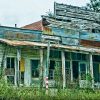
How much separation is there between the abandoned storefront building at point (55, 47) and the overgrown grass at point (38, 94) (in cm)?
963

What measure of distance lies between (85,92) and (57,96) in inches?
126

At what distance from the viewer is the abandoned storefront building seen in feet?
105

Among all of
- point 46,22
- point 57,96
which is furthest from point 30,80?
point 57,96

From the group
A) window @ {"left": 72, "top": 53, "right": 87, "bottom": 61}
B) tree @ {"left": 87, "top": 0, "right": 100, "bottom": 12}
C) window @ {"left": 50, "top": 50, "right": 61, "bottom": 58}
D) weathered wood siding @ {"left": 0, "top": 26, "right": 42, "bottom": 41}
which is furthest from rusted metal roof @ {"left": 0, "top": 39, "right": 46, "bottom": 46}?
tree @ {"left": 87, "top": 0, "right": 100, "bottom": 12}

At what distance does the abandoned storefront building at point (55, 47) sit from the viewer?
3198 cm

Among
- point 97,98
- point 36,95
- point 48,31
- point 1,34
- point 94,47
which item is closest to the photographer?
point 36,95

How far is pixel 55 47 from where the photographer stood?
3300cm

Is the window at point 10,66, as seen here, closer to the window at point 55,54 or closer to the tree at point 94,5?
the window at point 55,54

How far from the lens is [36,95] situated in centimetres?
1758

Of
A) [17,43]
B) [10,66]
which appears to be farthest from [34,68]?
[17,43]

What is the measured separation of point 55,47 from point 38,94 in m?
15.2

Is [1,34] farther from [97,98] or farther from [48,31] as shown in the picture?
[97,98]

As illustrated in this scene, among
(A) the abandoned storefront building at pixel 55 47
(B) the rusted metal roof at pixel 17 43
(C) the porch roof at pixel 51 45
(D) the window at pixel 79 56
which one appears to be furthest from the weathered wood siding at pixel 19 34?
(D) the window at pixel 79 56

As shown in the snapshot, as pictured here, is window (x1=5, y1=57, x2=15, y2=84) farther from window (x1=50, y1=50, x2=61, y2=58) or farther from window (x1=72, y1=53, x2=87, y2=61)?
window (x1=72, y1=53, x2=87, y2=61)
